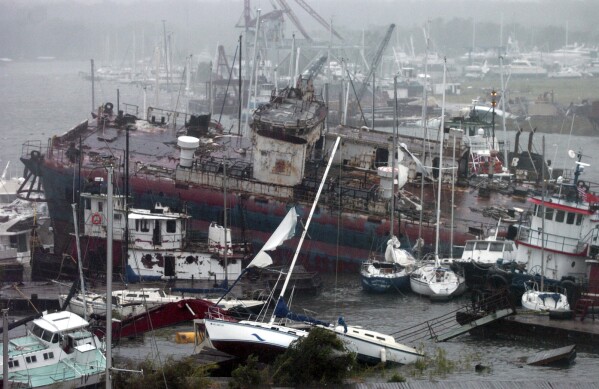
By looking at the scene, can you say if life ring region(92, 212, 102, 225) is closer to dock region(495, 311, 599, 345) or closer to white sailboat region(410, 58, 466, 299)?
white sailboat region(410, 58, 466, 299)

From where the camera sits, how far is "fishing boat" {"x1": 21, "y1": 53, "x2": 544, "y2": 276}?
43.7 metres

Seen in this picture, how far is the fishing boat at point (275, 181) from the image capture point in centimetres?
4366

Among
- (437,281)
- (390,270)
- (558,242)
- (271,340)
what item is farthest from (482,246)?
(271,340)

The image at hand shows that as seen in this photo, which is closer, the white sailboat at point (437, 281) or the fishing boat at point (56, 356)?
the fishing boat at point (56, 356)

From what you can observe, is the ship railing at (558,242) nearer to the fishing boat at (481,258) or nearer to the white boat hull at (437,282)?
the fishing boat at (481,258)

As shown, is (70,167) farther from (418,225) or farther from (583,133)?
(583,133)

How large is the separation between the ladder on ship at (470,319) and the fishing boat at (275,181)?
770cm

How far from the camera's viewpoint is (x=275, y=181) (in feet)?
150

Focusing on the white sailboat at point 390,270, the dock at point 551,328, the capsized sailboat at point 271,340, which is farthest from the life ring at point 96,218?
the dock at point 551,328

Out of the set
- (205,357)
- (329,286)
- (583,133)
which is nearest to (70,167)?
(329,286)

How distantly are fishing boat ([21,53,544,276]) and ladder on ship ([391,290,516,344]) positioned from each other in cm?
770

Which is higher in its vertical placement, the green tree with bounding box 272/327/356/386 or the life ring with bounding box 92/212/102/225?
the life ring with bounding box 92/212/102/225

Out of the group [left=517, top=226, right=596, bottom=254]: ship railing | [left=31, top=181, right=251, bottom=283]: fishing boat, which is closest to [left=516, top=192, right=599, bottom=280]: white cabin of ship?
[left=517, top=226, right=596, bottom=254]: ship railing

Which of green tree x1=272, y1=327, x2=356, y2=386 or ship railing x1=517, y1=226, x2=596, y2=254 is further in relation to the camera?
ship railing x1=517, y1=226, x2=596, y2=254
